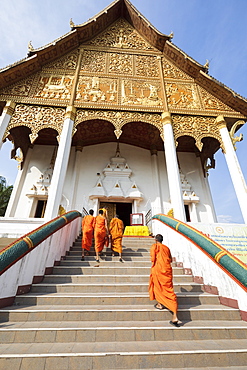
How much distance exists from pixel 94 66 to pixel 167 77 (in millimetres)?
3516

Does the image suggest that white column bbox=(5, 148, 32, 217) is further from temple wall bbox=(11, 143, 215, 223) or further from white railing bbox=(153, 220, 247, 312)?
white railing bbox=(153, 220, 247, 312)

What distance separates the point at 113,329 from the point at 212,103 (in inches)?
349

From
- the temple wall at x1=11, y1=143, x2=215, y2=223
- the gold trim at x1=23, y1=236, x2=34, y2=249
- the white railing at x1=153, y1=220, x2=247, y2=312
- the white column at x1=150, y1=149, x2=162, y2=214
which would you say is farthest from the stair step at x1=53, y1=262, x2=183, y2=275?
the white column at x1=150, y1=149, x2=162, y2=214

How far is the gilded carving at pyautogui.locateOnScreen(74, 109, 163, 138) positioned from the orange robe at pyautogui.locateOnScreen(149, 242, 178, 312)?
5507 millimetres

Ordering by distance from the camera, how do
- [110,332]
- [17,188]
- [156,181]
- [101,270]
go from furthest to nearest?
1. [156,181]
2. [17,188]
3. [101,270]
4. [110,332]

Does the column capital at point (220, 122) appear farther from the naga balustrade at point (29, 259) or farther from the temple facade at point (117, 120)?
the naga balustrade at point (29, 259)

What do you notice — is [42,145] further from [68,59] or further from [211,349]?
[211,349]

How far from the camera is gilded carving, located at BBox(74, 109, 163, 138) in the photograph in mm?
7071

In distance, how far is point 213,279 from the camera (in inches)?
116

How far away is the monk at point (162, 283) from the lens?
2244mm

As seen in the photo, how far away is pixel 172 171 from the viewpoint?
21.2 feet

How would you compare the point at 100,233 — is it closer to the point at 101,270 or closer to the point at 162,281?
the point at 101,270

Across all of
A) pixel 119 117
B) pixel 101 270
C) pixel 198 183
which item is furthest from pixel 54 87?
pixel 198 183

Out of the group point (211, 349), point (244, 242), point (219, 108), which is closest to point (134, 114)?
point (219, 108)
